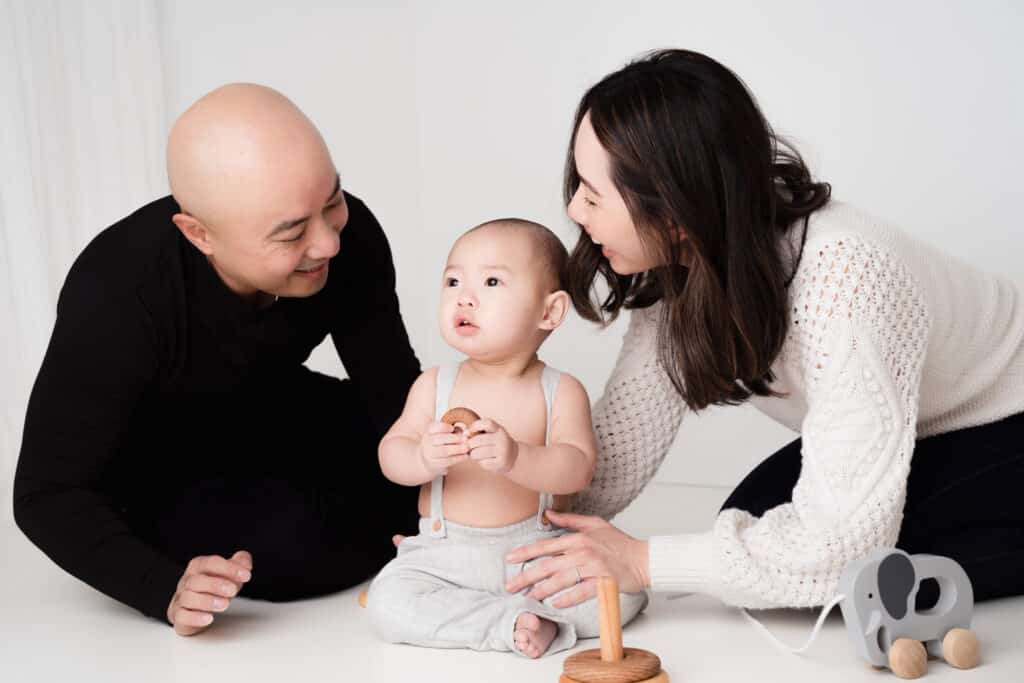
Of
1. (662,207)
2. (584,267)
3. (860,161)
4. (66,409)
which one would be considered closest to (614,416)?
(584,267)

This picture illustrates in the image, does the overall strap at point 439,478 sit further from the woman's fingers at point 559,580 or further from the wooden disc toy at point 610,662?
the wooden disc toy at point 610,662

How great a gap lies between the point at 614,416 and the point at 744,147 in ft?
1.83

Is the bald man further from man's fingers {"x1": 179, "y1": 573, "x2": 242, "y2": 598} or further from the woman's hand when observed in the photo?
the woman's hand

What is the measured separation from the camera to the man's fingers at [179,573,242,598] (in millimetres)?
1954

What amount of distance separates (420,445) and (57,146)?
178 centimetres

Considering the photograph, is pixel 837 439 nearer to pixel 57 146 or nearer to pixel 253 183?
pixel 253 183

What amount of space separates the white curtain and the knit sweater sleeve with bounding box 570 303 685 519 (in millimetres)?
1650

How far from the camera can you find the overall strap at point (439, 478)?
2033 mm

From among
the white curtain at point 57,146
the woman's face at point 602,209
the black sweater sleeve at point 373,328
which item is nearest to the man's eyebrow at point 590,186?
the woman's face at point 602,209

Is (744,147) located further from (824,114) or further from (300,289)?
(824,114)

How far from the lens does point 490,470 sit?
1.91 metres

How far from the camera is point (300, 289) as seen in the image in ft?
6.93

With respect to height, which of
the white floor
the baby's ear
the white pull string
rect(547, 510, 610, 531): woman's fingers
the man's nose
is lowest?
the white floor

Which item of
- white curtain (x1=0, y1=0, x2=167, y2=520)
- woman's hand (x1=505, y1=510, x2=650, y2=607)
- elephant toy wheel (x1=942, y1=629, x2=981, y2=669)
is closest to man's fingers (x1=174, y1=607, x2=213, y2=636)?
woman's hand (x1=505, y1=510, x2=650, y2=607)
